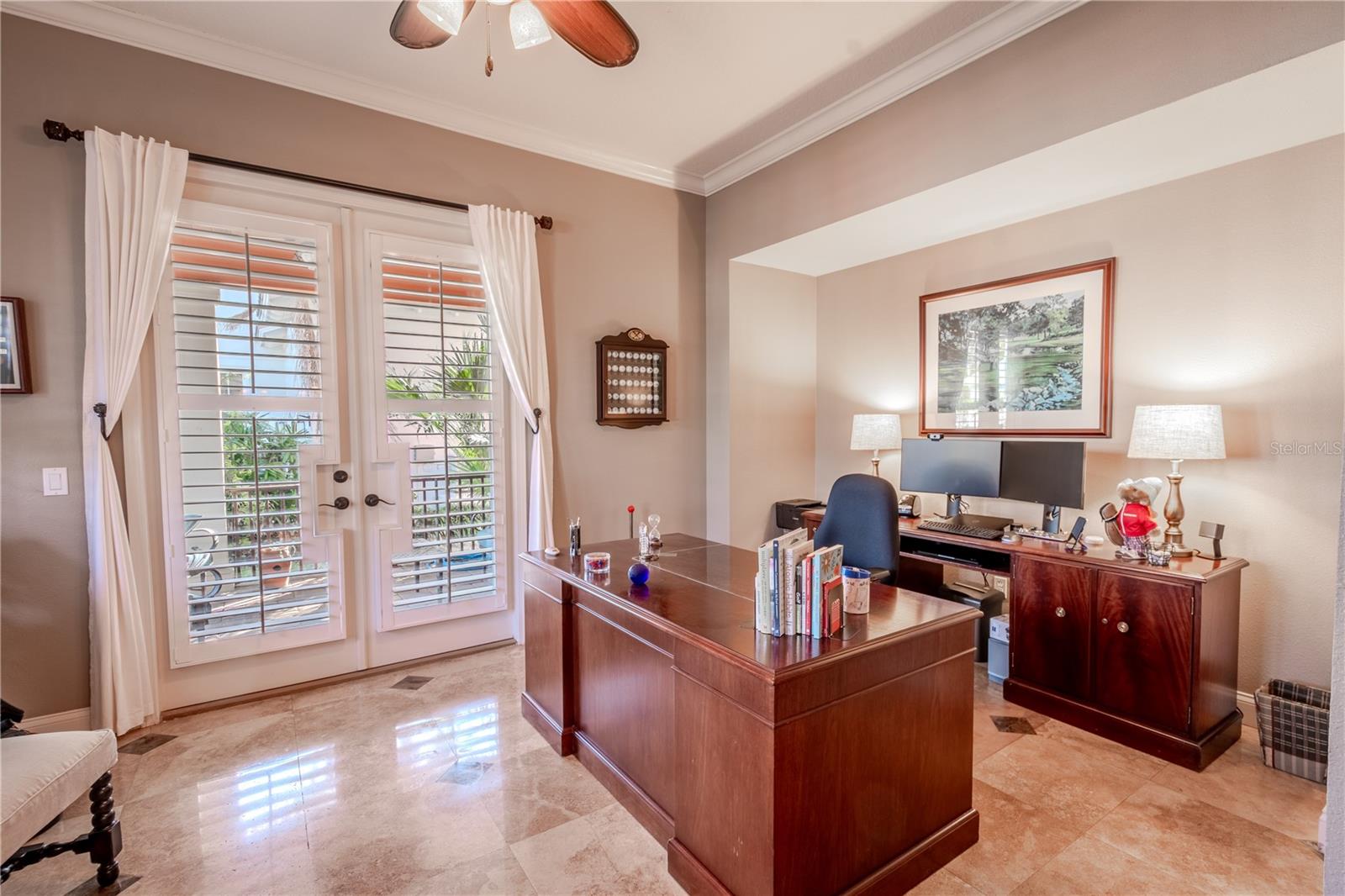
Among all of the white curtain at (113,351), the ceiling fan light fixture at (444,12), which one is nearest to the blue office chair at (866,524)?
the ceiling fan light fixture at (444,12)

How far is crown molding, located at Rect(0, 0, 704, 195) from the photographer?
8.44 ft

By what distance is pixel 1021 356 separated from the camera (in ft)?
11.5

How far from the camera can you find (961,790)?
1923mm

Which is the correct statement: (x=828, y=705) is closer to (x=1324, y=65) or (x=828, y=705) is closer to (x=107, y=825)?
(x=107, y=825)

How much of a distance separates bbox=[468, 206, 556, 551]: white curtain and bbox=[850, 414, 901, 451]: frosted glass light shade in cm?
206

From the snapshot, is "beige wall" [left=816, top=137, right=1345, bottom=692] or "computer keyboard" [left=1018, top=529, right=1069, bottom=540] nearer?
"beige wall" [left=816, top=137, right=1345, bottom=692]

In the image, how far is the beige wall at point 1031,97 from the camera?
2055 millimetres

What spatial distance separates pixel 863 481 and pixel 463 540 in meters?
2.26

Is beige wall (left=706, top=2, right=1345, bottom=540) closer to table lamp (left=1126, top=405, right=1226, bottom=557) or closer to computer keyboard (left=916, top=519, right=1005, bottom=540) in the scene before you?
table lamp (left=1126, top=405, right=1226, bottom=557)

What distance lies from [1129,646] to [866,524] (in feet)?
3.86

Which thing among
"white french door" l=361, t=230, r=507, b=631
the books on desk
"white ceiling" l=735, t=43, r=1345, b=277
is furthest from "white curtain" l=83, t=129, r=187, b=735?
"white ceiling" l=735, t=43, r=1345, b=277

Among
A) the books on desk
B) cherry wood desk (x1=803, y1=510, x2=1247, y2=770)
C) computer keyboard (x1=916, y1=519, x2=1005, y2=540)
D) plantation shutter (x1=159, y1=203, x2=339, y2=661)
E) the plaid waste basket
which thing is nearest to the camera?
the books on desk

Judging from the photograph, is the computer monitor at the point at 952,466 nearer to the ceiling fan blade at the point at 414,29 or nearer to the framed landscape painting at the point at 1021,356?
the framed landscape painting at the point at 1021,356

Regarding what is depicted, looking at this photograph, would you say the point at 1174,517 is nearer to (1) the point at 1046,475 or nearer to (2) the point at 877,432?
(1) the point at 1046,475
